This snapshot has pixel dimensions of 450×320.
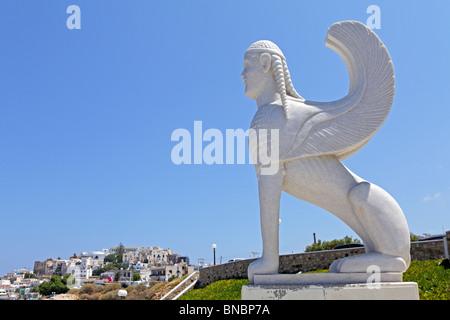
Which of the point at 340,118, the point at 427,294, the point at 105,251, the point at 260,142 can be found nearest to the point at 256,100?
the point at 260,142

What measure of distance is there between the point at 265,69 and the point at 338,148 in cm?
115

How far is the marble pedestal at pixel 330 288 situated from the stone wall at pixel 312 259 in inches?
315

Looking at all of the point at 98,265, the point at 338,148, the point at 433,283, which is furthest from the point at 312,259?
the point at 98,265

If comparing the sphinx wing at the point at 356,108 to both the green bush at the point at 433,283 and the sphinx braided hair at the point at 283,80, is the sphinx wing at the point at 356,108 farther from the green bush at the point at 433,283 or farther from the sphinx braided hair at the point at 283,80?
the green bush at the point at 433,283

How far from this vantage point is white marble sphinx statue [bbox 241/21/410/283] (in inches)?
125

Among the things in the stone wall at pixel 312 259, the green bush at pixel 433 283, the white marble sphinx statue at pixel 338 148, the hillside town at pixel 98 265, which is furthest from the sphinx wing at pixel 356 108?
the hillside town at pixel 98 265

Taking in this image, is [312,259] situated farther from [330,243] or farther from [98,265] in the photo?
[98,265]

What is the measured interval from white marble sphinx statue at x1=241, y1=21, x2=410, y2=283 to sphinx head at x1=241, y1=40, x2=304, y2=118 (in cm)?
2

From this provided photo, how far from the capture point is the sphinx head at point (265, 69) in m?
A: 3.69

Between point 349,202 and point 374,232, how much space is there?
1.14 feet

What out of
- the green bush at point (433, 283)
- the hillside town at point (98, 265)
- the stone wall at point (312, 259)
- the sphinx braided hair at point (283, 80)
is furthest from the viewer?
the hillside town at point (98, 265)

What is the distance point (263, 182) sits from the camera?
3387 mm

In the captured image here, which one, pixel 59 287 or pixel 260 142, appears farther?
pixel 59 287

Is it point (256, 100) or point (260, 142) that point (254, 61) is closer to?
point (256, 100)
